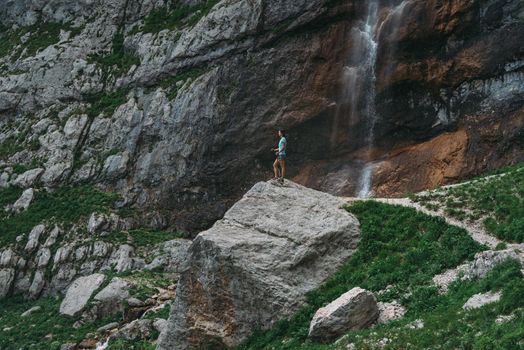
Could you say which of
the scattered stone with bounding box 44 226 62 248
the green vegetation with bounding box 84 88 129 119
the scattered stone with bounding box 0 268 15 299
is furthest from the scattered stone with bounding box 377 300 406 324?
the green vegetation with bounding box 84 88 129 119

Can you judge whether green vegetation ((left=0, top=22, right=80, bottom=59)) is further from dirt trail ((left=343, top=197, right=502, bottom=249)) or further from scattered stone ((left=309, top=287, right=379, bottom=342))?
scattered stone ((left=309, top=287, right=379, bottom=342))

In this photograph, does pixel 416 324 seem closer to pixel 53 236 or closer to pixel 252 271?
pixel 252 271

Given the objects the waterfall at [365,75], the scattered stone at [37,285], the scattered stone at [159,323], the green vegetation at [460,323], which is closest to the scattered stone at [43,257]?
the scattered stone at [37,285]

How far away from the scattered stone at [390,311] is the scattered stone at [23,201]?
32.9 meters

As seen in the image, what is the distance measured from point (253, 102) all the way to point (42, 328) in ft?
62.5

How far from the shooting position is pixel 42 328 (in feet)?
111

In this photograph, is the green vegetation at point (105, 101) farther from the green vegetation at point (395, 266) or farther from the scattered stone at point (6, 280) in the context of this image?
the green vegetation at point (395, 266)

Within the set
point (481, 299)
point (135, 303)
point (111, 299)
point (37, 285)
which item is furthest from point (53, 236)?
point (481, 299)

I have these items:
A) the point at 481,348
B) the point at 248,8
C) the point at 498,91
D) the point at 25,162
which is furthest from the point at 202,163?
the point at 481,348

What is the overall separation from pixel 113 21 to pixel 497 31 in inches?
1293

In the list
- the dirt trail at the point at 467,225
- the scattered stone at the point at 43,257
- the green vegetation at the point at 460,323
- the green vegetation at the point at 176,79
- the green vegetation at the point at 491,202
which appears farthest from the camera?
Answer: the green vegetation at the point at 176,79

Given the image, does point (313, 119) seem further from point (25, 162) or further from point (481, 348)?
point (481, 348)

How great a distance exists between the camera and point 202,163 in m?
42.1

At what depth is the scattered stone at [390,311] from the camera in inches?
725
